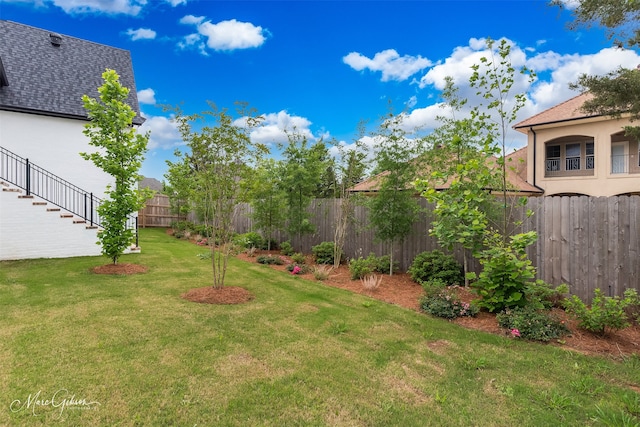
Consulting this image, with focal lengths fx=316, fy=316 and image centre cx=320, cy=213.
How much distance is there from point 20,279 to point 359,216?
26.4ft

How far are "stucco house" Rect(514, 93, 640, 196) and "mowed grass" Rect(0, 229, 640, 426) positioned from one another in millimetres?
15019

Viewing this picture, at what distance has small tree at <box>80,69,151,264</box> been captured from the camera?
24.6 feet

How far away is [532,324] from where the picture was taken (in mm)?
4387

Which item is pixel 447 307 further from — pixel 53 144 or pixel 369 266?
pixel 53 144

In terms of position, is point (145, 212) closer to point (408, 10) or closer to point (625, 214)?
point (408, 10)

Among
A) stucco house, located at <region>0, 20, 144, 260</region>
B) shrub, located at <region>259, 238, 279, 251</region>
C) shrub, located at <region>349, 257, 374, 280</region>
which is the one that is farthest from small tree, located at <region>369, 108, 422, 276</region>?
stucco house, located at <region>0, 20, 144, 260</region>

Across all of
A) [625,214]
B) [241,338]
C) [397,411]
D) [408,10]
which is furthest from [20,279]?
[625,214]

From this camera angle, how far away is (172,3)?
394 inches

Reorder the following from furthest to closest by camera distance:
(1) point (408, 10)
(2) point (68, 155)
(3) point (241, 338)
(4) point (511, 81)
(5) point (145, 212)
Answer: (5) point (145, 212) < (2) point (68, 155) < (1) point (408, 10) < (4) point (511, 81) < (3) point (241, 338)

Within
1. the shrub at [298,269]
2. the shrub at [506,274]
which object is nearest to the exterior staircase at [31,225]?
the shrub at [298,269]

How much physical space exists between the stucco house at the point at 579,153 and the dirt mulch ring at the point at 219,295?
1631 centimetres

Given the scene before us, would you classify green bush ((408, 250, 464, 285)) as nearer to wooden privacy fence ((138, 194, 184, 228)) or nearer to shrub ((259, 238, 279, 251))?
shrub ((259, 238, 279, 251))

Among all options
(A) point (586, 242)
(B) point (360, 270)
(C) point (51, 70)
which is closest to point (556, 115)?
(A) point (586, 242)

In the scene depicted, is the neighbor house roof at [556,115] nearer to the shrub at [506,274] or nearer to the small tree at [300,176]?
the small tree at [300,176]
